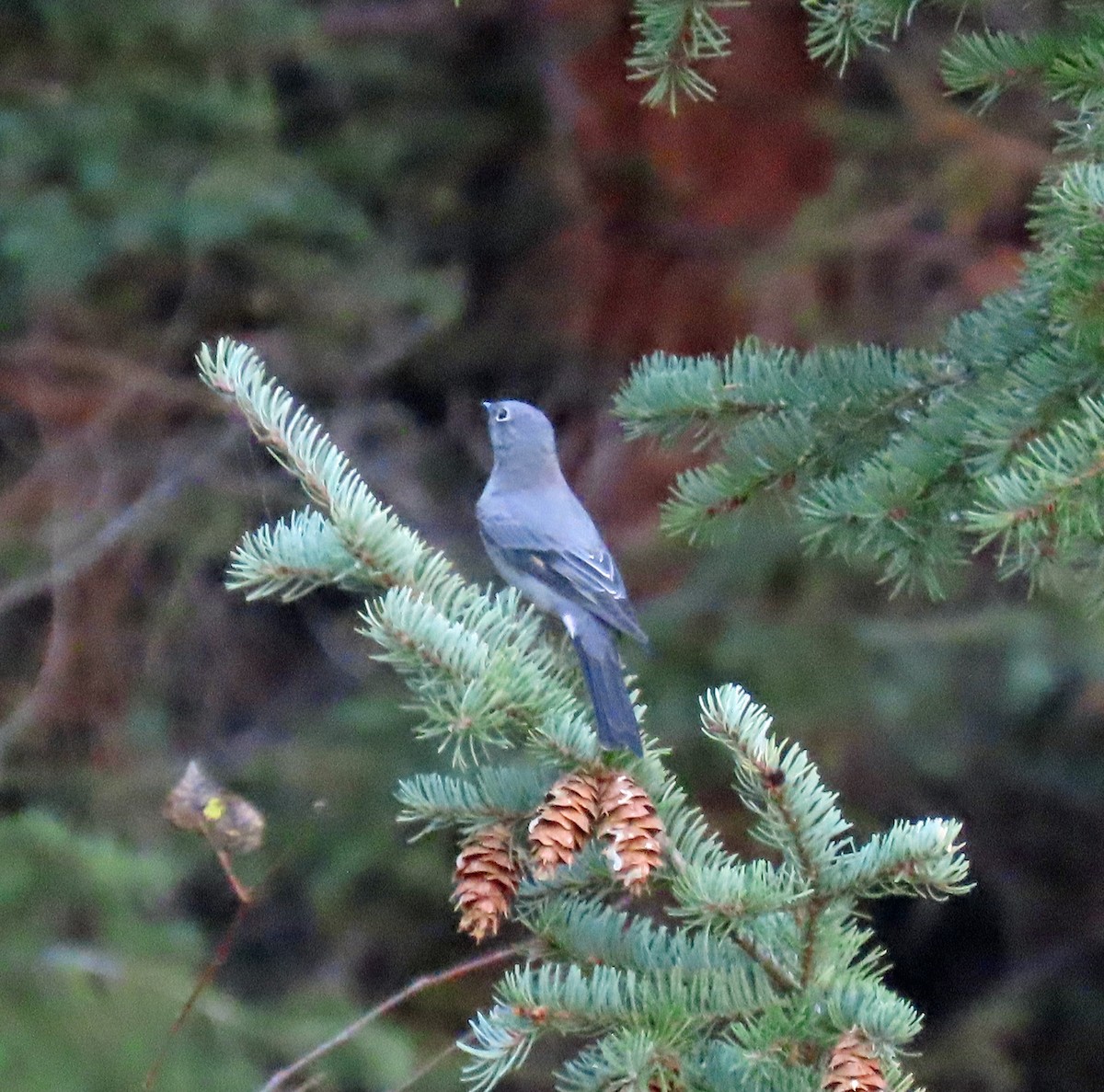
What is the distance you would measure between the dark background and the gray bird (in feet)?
4.34

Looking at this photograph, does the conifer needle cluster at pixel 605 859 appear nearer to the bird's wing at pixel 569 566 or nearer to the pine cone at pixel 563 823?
the pine cone at pixel 563 823

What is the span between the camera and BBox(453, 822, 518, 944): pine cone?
1908 millimetres

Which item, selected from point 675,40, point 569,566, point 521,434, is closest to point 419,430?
point 521,434

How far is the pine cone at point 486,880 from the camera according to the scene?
1.91 meters

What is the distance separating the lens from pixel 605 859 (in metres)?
2.03

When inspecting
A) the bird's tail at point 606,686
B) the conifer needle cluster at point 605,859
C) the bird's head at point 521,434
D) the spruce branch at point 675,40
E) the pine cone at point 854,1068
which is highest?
the bird's head at point 521,434

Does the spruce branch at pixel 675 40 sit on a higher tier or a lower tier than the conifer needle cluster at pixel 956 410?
higher

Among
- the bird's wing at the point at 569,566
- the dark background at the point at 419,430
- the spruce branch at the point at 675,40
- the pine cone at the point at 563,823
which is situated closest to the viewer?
the pine cone at the point at 563,823

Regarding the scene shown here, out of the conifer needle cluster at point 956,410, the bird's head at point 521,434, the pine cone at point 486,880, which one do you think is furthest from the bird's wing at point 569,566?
the pine cone at point 486,880

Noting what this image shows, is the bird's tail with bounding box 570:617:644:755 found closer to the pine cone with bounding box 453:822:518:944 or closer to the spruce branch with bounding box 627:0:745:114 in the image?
the pine cone with bounding box 453:822:518:944

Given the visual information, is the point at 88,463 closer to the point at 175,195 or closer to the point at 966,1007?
the point at 175,195

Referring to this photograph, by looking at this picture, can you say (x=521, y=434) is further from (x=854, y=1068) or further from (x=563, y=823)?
(x=854, y=1068)

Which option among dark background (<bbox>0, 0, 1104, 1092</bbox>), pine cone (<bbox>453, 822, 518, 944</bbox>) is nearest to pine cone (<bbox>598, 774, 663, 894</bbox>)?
pine cone (<bbox>453, 822, 518, 944</bbox>)

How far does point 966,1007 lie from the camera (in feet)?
21.7
